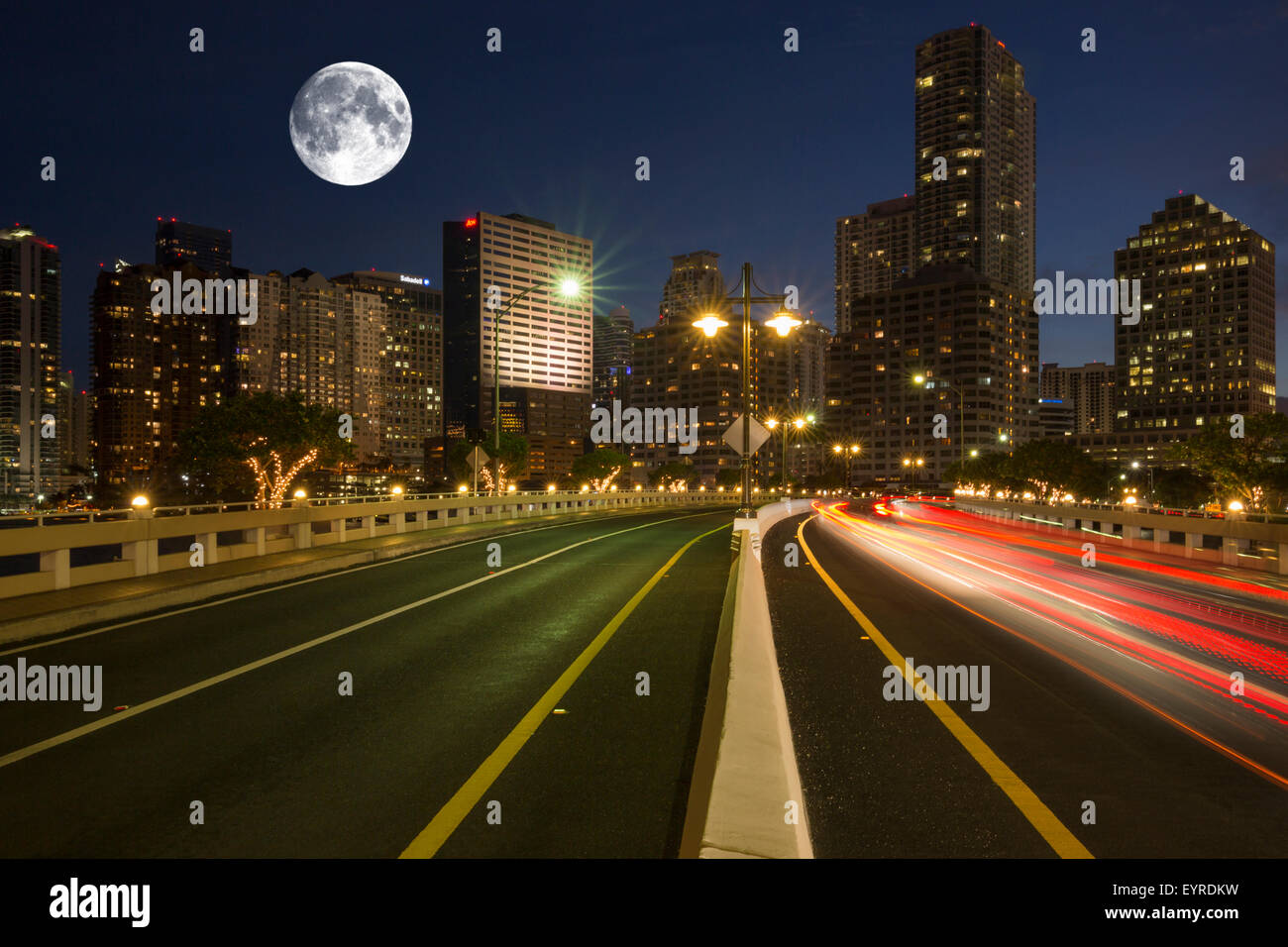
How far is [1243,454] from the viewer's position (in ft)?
167

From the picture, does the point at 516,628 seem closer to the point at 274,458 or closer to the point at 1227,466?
the point at 1227,466

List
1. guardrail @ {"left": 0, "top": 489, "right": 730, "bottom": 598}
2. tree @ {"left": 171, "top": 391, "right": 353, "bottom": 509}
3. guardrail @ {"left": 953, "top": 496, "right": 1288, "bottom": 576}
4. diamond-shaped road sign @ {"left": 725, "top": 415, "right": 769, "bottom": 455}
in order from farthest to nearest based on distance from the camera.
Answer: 1. tree @ {"left": 171, "top": 391, "right": 353, "bottom": 509}
2. guardrail @ {"left": 953, "top": 496, "right": 1288, "bottom": 576}
3. diamond-shaped road sign @ {"left": 725, "top": 415, "right": 769, "bottom": 455}
4. guardrail @ {"left": 0, "top": 489, "right": 730, "bottom": 598}

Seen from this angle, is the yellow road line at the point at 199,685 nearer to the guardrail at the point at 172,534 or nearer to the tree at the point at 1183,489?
the guardrail at the point at 172,534

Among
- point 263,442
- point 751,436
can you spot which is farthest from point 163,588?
point 263,442

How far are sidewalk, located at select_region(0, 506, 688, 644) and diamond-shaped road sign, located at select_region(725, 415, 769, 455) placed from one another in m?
9.54

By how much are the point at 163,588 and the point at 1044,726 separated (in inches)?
500

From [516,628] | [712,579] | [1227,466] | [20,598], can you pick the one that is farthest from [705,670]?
[1227,466]

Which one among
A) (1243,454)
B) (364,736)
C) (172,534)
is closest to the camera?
(364,736)

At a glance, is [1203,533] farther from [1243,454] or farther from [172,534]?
[1243,454]

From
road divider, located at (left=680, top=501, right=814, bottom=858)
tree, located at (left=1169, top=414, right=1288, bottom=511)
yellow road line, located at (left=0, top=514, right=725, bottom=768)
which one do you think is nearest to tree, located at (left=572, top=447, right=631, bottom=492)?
tree, located at (left=1169, top=414, right=1288, bottom=511)

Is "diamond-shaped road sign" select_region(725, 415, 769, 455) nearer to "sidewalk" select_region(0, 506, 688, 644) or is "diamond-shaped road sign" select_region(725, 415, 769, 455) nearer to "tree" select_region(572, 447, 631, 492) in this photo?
"sidewalk" select_region(0, 506, 688, 644)

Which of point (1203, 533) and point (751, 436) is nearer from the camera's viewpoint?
point (751, 436)

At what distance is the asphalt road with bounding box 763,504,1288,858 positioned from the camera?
15.6 ft
